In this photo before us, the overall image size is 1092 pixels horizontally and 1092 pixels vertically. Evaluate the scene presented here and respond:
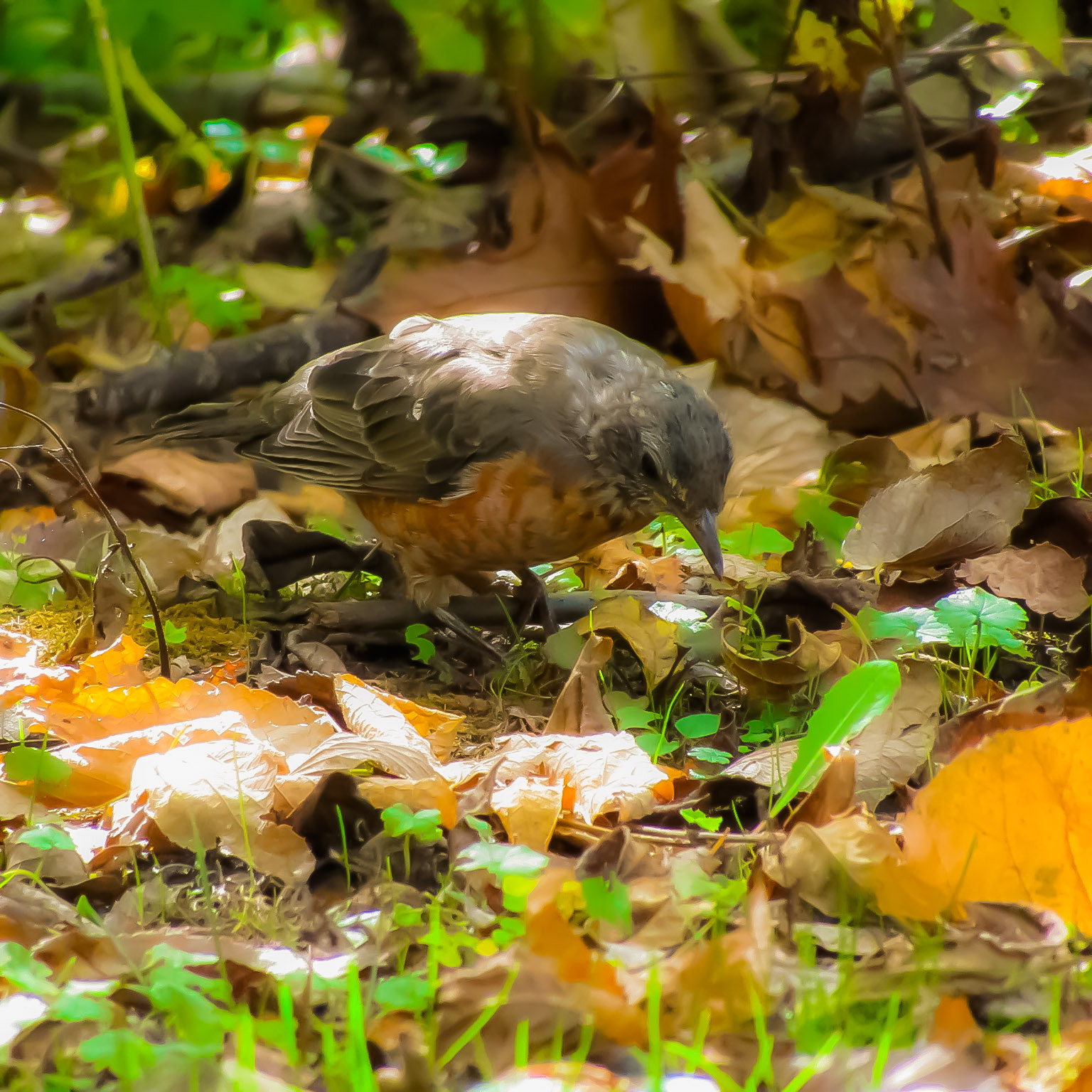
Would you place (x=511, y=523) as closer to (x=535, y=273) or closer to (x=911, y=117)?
(x=535, y=273)

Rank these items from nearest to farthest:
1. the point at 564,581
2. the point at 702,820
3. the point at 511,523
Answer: the point at 702,820, the point at 511,523, the point at 564,581

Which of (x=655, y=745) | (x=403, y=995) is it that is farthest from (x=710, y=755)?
(x=403, y=995)

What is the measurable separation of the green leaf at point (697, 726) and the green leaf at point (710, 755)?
0.05m

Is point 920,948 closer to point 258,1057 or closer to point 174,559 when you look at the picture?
point 258,1057

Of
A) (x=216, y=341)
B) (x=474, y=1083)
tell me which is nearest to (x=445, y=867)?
(x=474, y=1083)

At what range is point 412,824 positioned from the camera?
75.3 inches

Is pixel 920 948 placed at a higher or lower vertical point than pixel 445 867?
higher

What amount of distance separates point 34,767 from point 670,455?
6.20 feet

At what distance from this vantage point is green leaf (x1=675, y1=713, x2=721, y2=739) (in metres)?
2.54

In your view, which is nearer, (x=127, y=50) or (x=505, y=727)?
(x=505, y=727)

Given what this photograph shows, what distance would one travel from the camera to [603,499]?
3502 mm

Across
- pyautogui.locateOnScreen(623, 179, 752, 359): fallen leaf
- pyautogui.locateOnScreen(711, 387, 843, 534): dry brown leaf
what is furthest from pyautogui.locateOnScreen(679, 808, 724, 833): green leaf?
pyautogui.locateOnScreen(623, 179, 752, 359): fallen leaf

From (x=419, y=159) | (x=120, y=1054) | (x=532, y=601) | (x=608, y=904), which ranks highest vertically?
(x=419, y=159)

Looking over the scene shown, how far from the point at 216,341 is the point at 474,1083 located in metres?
4.53
